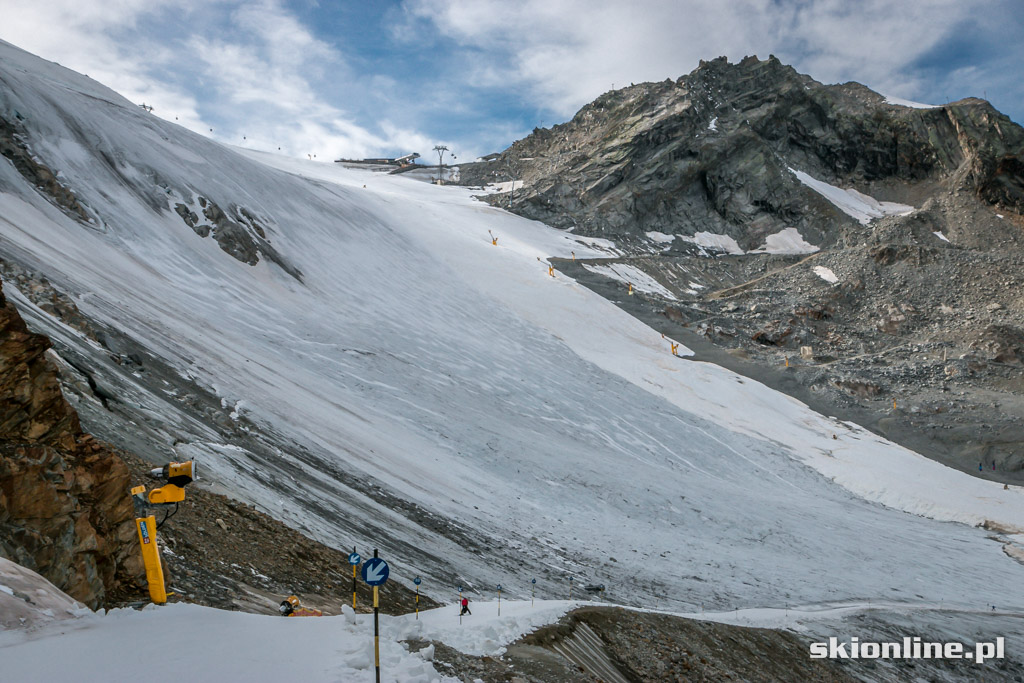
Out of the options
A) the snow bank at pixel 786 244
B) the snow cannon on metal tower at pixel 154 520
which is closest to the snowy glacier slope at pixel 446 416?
the snow cannon on metal tower at pixel 154 520

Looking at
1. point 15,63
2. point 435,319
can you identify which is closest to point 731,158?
point 435,319

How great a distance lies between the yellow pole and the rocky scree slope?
3861 centimetres

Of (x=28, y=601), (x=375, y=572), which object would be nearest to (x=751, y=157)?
(x=375, y=572)

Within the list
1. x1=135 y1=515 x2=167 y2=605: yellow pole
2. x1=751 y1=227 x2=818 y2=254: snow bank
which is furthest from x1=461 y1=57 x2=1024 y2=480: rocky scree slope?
x1=135 y1=515 x2=167 y2=605: yellow pole

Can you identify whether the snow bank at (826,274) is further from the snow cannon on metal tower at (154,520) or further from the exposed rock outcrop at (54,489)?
the exposed rock outcrop at (54,489)

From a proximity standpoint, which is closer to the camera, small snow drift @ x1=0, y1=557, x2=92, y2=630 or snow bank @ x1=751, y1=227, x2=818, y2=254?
small snow drift @ x1=0, y1=557, x2=92, y2=630

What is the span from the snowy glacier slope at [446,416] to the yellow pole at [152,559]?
15.3ft

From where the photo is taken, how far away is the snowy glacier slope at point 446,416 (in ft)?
50.0

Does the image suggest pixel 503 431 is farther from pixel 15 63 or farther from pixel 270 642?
pixel 15 63

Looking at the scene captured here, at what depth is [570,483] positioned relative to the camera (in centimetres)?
2214

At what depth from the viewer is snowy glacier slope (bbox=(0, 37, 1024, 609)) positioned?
15242 millimetres

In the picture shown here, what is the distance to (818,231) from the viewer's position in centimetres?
6725

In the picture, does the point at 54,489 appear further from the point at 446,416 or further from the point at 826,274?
the point at 826,274

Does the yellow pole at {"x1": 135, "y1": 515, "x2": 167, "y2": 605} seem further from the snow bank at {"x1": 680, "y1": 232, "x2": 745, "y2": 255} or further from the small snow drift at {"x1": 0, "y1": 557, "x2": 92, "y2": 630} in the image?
the snow bank at {"x1": 680, "y1": 232, "x2": 745, "y2": 255}
